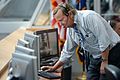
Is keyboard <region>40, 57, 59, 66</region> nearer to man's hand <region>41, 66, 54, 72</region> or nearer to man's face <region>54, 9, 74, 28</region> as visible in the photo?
man's hand <region>41, 66, 54, 72</region>

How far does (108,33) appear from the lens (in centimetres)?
311

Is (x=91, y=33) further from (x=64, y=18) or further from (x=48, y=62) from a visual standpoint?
(x=48, y=62)

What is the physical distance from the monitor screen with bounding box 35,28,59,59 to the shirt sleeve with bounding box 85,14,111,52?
33.9 inches

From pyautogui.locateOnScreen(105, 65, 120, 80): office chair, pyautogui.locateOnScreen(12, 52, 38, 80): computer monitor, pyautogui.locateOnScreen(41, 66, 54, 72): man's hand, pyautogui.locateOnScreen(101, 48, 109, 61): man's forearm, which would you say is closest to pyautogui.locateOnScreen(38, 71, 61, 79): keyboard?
pyautogui.locateOnScreen(41, 66, 54, 72): man's hand

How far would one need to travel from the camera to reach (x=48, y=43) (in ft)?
12.6

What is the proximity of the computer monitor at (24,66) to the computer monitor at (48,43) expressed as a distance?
130cm

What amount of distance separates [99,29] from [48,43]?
3.25ft

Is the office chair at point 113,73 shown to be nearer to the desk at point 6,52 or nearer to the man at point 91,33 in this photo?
the man at point 91,33

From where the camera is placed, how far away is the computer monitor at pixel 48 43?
3744mm

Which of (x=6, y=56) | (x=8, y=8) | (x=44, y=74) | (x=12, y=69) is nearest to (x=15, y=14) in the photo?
(x=8, y=8)

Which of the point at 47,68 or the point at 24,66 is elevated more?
the point at 24,66

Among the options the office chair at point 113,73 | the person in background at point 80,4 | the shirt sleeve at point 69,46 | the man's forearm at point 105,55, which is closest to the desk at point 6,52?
the shirt sleeve at point 69,46

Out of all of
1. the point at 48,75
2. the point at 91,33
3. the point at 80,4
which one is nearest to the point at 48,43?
the point at 48,75

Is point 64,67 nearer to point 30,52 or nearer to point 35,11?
point 30,52
